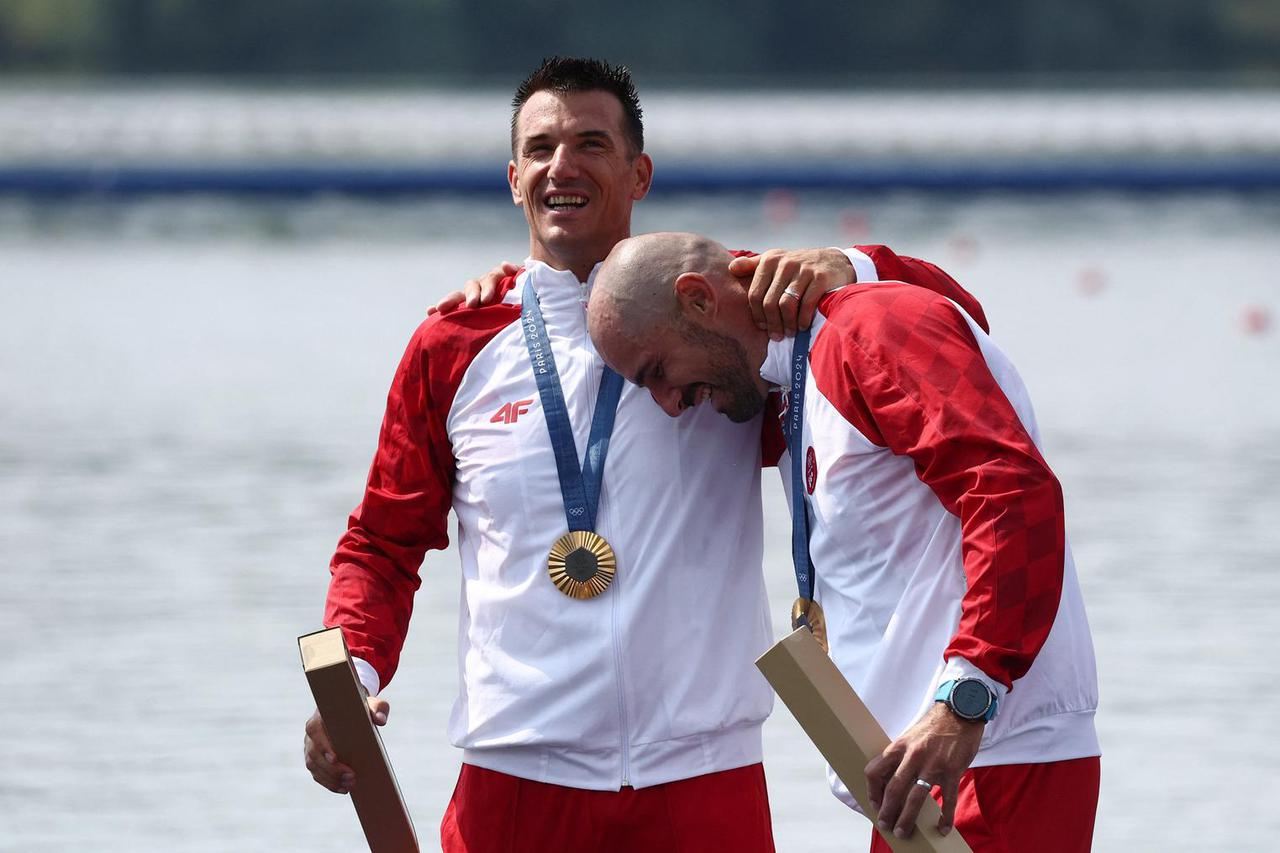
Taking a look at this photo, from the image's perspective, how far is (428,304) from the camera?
51.9 feet

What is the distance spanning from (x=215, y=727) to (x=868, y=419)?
3397 millimetres

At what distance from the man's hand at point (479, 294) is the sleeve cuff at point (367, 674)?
0.52 meters

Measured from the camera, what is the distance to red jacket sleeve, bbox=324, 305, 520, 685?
9.53ft

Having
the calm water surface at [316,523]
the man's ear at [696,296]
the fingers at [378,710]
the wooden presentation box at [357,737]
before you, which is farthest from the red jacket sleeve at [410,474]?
the calm water surface at [316,523]

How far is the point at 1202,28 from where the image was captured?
39062 mm

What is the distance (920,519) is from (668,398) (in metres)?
0.39

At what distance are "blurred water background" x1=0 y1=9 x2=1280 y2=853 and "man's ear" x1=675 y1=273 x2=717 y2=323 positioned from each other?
2.27 m

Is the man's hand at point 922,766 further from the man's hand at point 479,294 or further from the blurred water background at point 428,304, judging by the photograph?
the blurred water background at point 428,304

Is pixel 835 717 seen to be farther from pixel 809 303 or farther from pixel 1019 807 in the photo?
pixel 809 303

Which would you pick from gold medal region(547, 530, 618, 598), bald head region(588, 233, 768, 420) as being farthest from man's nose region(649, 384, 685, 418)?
gold medal region(547, 530, 618, 598)

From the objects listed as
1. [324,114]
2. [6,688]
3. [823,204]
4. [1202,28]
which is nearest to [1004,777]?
[6,688]

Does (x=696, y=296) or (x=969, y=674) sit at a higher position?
(x=696, y=296)

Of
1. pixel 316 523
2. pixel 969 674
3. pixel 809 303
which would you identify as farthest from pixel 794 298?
pixel 316 523

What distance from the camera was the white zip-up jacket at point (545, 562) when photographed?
278 centimetres
